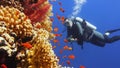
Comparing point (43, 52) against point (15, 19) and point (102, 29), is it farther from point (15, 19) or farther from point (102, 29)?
point (102, 29)

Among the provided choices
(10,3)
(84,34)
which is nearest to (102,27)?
(84,34)

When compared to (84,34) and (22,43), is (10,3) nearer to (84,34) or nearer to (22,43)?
(22,43)

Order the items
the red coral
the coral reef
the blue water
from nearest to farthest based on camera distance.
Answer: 1. the coral reef
2. the red coral
3. the blue water

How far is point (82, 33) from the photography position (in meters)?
10.3

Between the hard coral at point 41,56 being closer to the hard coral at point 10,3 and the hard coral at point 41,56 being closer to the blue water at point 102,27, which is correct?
the hard coral at point 10,3

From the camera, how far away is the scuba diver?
9.94 meters

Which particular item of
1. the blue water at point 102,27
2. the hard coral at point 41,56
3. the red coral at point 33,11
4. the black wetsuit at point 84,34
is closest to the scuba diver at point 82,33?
the black wetsuit at point 84,34

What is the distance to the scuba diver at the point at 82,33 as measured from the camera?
9938mm

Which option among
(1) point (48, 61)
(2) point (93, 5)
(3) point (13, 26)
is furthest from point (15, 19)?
(2) point (93, 5)

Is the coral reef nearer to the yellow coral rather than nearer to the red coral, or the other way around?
the yellow coral

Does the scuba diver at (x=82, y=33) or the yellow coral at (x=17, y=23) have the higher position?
the scuba diver at (x=82, y=33)

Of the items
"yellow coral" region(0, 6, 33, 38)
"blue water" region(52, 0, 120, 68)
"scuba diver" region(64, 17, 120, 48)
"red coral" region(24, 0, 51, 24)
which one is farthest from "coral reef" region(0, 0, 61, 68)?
"blue water" region(52, 0, 120, 68)

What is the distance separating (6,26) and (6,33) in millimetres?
198

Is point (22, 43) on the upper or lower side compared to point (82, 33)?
lower
